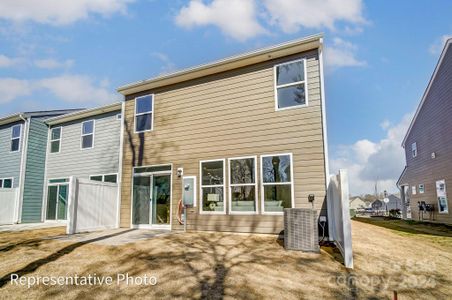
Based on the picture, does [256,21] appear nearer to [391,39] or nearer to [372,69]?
[391,39]

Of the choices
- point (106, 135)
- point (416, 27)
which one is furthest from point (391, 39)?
point (106, 135)

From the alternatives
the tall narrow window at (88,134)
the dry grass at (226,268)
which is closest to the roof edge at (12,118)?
the tall narrow window at (88,134)

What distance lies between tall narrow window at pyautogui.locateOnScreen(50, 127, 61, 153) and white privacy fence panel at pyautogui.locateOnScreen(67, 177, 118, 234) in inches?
229

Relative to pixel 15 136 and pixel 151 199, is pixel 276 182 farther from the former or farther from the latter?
pixel 15 136

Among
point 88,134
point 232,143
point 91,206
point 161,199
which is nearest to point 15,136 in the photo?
point 88,134

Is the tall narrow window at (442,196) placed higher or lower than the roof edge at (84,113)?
lower

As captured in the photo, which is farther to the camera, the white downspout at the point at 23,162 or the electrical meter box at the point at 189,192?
the white downspout at the point at 23,162

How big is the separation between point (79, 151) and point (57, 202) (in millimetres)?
2695

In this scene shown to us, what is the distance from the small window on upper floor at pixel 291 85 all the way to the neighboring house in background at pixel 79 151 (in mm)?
7085

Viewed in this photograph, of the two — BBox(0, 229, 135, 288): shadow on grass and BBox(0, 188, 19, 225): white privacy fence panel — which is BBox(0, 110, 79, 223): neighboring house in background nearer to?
BBox(0, 188, 19, 225): white privacy fence panel

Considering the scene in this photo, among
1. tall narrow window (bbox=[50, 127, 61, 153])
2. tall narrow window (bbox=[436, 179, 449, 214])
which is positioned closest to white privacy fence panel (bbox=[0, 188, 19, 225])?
tall narrow window (bbox=[50, 127, 61, 153])

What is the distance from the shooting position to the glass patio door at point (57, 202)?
12.6 meters

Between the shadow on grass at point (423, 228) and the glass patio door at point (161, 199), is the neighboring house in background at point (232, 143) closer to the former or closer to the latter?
the glass patio door at point (161, 199)

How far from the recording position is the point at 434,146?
1400cm
